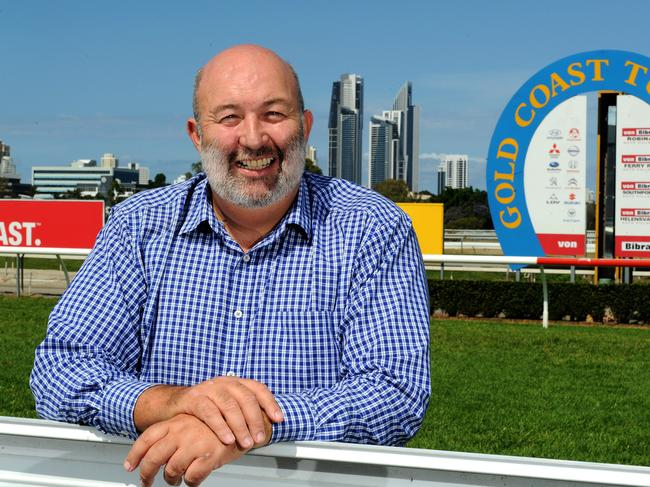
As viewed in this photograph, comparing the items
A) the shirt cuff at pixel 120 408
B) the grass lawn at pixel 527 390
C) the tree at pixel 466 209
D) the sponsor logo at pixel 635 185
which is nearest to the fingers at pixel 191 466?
the shirt cuff at pixel 120 408

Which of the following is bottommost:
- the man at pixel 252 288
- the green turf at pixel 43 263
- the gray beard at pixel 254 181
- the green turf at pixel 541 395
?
the green turf at pixel 43 263

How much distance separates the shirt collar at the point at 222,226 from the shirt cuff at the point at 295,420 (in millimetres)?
539

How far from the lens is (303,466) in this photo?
1.40 m

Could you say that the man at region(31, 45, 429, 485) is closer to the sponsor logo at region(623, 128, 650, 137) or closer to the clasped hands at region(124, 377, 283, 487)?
the clasped hands at region(124, 377, 283, 487)

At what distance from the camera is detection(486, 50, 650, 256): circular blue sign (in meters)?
12.7

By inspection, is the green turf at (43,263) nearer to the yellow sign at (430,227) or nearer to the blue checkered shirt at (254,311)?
the yellow sign at (430,227)

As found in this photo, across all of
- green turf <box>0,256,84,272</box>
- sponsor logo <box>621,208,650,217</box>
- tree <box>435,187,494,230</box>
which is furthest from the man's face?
tree <box>435,187,494,230</box>

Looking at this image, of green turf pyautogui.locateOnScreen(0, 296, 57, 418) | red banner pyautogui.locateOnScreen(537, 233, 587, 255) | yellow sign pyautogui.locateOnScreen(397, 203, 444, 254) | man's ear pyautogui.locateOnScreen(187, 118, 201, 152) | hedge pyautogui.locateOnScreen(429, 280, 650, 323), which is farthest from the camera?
yellow sign pyautogui.locateOnScreen(397, 203, 444, 254)

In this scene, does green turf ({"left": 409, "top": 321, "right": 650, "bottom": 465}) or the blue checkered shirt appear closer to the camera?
the blue checkered shirt

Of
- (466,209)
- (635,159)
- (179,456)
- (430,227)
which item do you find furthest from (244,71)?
(466,209)

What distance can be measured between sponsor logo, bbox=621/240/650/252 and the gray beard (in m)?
11.6

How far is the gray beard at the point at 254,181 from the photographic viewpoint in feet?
7.24

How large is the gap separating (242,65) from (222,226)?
0.40 meters

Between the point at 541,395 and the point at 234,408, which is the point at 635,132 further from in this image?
the point at 234,408
